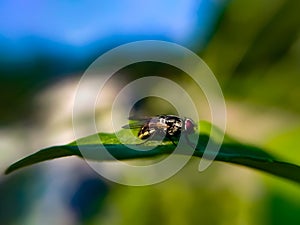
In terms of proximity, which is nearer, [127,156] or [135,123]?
[127,156]

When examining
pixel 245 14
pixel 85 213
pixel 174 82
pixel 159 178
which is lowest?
pixel 85 213

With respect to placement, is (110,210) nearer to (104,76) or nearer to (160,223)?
(160,223)

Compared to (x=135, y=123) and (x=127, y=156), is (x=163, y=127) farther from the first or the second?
(x=127, y=156)

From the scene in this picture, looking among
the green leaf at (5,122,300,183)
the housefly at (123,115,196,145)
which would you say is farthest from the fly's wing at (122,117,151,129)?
the green leaf at (5,122,300,183)

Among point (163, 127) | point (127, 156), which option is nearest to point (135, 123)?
point (163, 127)

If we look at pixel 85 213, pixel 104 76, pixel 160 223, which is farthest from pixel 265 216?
pixel 104 76

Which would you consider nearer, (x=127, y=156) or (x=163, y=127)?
(x=127, y=156)

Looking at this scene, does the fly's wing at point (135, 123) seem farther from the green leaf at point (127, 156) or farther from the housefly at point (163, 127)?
the green leaf at point (127, 156)
